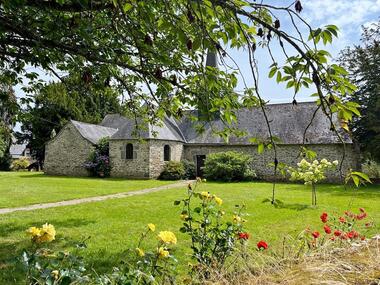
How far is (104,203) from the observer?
12195 mm

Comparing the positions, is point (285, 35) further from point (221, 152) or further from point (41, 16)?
point (221, 152)

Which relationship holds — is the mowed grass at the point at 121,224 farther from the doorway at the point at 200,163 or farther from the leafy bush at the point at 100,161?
the doorway at the point at 200,163

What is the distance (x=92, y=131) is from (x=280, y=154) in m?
15.4

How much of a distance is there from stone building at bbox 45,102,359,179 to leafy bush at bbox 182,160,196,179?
872 mm

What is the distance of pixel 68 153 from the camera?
28.1m

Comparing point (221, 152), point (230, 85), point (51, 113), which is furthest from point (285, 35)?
point (51, 113)

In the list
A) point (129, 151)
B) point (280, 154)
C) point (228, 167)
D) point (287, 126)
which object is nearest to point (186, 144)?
point (129, 151)

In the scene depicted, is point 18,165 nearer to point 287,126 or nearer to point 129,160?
point 129,160

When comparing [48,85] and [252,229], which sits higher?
[48,85]

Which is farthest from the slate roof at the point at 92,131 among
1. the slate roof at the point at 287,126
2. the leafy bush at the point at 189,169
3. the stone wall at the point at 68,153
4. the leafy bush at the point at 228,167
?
the leafy bush at the point at 228,167

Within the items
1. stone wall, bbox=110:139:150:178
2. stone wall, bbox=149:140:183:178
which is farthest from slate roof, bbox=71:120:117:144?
stone wall, bbox=149:140:183:178

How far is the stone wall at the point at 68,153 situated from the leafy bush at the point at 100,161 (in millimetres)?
606

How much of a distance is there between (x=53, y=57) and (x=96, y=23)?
928mm

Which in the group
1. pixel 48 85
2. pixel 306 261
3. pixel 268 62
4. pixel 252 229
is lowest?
pixel 252 229
